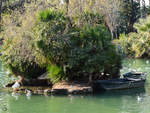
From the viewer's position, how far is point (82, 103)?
13.0 m

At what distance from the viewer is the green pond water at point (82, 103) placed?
469 inches

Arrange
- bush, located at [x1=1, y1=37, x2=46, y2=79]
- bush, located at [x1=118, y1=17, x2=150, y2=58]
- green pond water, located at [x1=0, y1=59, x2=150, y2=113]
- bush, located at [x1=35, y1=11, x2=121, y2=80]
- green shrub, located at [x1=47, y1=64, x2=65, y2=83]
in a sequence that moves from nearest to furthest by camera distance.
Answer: green pond water, located at [x1=0, y1=59, x2=150, y2=113] < bush, located at [x1=35, y1=11, x2=121, y2=80] < green shrub, located at [x1=47, y1=64, x2=65, y2=83] < bush, located at [x1=1, y1=37, x2=46, y2=79] < bush, located at [x1=118, y1=17, x2=150, y2=58]

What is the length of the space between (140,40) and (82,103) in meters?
14.9

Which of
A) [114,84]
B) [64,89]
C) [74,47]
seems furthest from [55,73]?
[114,84]

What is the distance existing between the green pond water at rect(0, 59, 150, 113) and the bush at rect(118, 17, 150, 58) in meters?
8.88

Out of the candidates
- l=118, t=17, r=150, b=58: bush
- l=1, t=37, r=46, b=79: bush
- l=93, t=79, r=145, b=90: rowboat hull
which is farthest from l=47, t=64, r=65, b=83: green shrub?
l=118, t=17, r=150, b=58: bush

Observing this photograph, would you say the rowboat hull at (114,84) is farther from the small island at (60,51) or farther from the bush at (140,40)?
the bush at (140,40)

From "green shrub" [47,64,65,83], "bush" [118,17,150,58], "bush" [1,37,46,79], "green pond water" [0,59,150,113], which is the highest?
"bush" [118,17,150,58]

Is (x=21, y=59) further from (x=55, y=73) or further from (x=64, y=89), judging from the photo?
(x=64, y=89)

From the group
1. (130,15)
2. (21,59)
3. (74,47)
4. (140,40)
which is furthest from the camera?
(130,15)

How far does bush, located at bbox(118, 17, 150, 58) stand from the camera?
76.2 ft

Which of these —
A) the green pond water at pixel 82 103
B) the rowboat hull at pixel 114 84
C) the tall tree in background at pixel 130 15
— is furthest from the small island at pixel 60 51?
the tall tree in background at pixel 130 15

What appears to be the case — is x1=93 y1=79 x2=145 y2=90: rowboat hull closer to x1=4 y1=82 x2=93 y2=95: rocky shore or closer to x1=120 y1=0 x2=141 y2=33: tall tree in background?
x1=4 y1=82 x2=93 y2=95: rocky shore

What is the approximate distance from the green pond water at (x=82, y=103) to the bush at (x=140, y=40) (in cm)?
888
